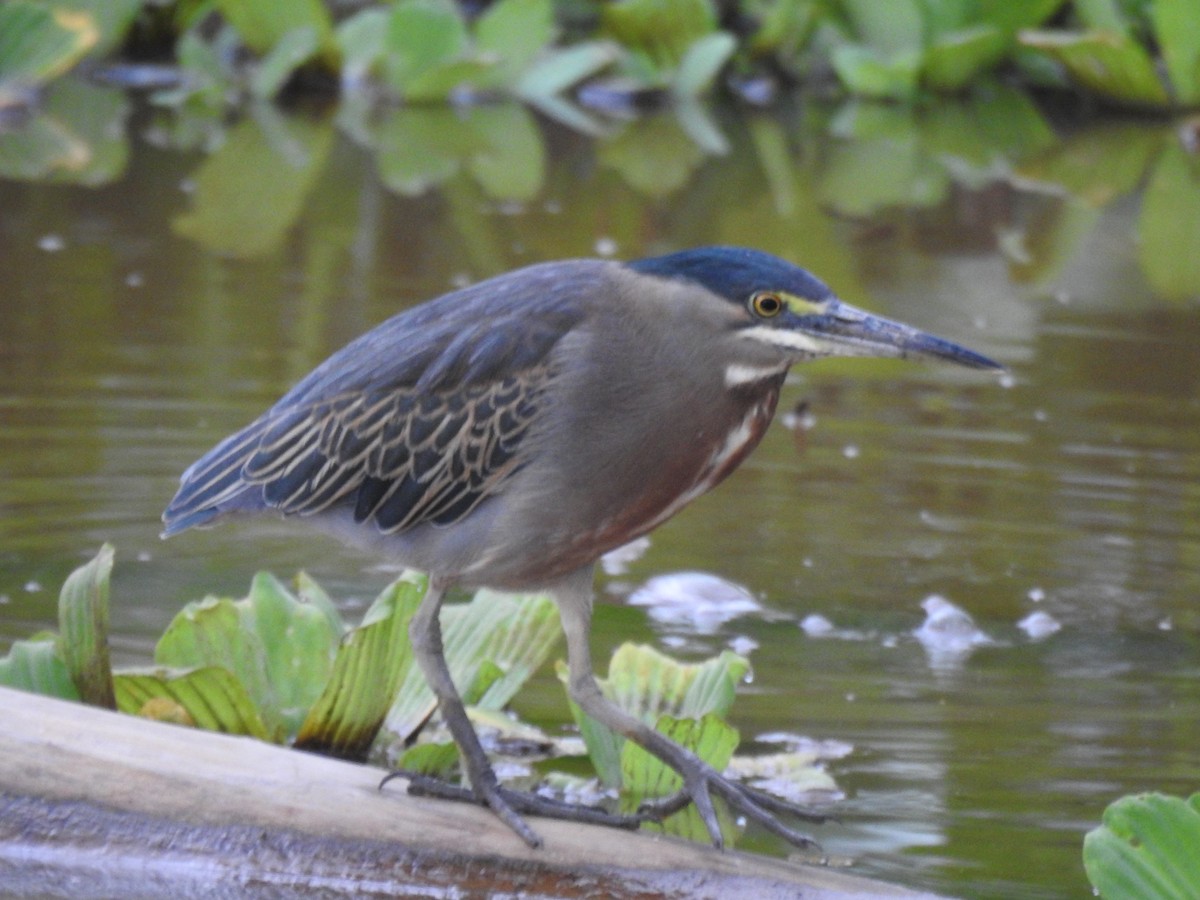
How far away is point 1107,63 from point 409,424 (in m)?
10.2

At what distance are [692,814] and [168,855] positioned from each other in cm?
92

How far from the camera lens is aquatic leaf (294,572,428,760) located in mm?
3576

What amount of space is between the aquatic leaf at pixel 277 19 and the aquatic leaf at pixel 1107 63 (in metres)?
4.26

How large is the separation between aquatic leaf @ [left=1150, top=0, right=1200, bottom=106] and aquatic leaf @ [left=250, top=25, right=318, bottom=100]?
16.4 feet

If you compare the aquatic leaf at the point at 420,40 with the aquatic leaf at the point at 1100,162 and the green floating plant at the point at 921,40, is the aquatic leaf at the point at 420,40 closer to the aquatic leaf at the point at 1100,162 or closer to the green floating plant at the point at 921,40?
the green floating plant at the point at 921,40

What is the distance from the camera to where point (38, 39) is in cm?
1132

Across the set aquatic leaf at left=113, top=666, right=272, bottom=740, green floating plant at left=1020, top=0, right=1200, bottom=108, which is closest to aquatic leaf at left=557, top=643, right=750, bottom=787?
aquatic leaf at left=113, top=666, right=272, bottom=740

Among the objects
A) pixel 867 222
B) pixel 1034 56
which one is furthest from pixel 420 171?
pixel 1034 56

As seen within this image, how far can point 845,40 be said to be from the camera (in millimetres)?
13977

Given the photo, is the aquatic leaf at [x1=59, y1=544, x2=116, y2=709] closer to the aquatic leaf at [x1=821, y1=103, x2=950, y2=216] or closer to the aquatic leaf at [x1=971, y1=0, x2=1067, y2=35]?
the aquatic leaf at [x1=821, y1=103, x2=950, y2=216]

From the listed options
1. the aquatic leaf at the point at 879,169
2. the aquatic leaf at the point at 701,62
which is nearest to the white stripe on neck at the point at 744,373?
the aquatic leaf at the point at 879,169

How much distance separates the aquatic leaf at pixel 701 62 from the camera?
12.8m

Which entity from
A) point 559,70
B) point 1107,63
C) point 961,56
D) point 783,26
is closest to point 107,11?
point 559,70

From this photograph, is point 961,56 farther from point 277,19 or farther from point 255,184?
point 255,184
